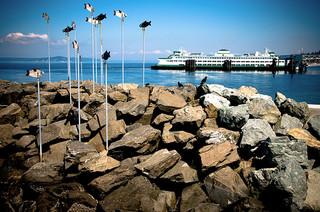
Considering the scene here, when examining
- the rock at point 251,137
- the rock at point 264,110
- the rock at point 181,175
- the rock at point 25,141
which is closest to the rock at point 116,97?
the rock at point 25,141

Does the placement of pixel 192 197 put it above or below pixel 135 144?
below

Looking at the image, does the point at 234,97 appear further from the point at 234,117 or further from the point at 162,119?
the point at 162,119

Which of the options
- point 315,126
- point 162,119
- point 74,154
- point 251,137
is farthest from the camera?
point 162,119

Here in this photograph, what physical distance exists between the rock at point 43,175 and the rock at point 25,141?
7.08 ft

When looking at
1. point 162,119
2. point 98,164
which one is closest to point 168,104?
point 162,119

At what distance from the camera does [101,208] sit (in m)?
5.08

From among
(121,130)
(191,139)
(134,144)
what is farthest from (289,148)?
(121,130)

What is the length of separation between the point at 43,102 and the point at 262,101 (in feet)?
35.4

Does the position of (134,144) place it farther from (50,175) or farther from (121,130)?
(50,175)

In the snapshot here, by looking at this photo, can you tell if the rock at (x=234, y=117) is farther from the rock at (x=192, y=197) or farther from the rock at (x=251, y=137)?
the rock at (x=192, y=197)

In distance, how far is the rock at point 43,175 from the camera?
6074 millimetres

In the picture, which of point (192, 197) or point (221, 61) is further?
point (221, 61)

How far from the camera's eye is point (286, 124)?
315 inches

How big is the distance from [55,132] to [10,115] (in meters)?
3.25
